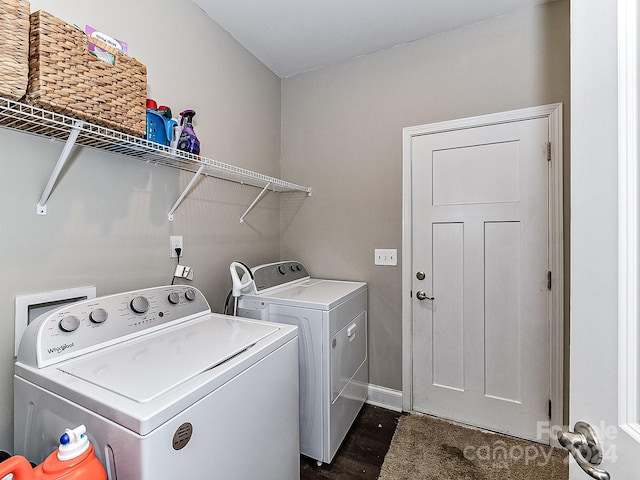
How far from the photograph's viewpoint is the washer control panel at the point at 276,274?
188 cm

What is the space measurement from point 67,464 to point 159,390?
0.70 feet

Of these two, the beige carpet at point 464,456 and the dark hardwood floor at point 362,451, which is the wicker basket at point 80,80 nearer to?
the dark hardwood floor at point 362,451

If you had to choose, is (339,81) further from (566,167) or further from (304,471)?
(304,471)

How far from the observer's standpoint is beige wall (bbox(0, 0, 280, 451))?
3.56 ft

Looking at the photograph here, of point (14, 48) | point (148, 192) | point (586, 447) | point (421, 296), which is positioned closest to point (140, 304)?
point (148, 192)

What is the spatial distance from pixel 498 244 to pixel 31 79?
91.3 inches

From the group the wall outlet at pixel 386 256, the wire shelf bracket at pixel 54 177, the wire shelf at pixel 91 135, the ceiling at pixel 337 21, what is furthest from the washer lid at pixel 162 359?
the ceiling at pixel 337 21

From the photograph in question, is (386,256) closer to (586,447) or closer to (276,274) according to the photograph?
(276,274)

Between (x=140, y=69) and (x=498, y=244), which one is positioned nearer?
(x=140, y=69)

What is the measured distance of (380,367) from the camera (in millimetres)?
2256

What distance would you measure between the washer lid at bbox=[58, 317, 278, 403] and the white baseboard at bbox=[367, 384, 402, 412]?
135 cm

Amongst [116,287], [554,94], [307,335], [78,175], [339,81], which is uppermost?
[339,81]

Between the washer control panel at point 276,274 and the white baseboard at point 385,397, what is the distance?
1.02 m

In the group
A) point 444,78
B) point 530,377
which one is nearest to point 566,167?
point 444,78
